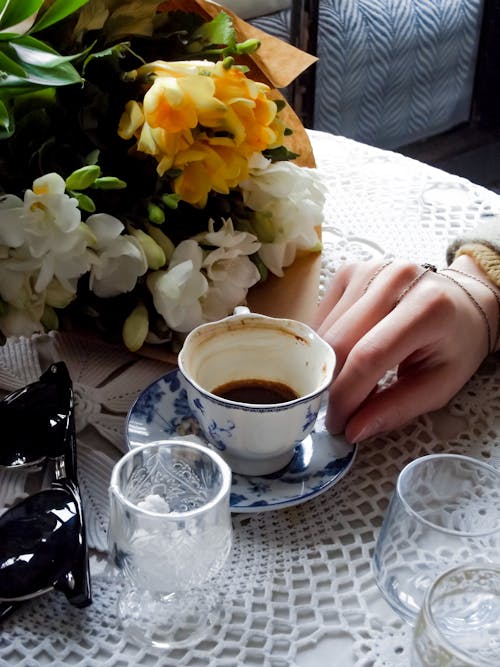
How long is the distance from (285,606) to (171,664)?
8cm

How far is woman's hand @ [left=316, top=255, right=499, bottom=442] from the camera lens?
63 centimetres

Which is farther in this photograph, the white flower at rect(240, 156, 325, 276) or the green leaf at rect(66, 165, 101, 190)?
the white flower at rect(240, 156, 325, 276)

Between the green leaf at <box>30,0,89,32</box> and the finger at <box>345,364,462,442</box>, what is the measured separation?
0.35m

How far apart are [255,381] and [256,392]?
0.04ft

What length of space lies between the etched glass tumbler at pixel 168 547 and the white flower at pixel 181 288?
0.16 metres

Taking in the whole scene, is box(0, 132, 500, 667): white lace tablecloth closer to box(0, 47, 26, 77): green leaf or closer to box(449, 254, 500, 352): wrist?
box(449, 254, 500, 352): wrist

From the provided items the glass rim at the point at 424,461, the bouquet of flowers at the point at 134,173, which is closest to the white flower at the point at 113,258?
the bouquet of flowers at the point at 134,173

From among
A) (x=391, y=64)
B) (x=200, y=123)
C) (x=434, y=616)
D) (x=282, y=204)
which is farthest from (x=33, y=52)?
(x=391, y=64)

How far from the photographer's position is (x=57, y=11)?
0.64m

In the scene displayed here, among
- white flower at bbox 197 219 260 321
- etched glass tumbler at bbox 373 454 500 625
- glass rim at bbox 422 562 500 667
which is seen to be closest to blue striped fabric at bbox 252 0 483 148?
white flower at bbox 197 219 260 321

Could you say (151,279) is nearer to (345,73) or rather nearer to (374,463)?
(374,463)

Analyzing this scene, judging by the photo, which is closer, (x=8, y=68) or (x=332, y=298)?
(x=8, y=68)

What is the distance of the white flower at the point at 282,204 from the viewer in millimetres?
721

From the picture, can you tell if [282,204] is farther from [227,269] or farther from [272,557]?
[272,557]
